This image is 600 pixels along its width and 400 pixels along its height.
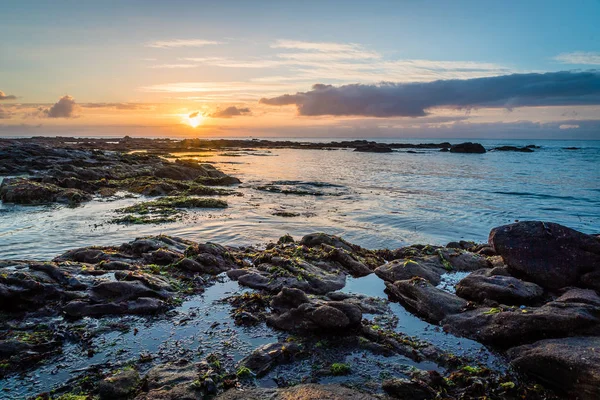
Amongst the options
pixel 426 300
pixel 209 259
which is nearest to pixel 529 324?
pixel 426 300

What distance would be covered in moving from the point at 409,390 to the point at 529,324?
2.97 meters

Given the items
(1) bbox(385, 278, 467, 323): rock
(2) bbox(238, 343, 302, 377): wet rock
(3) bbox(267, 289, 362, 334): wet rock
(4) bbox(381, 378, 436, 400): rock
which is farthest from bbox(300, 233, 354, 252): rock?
(4) bbox(381, 378, 436, 400): rock

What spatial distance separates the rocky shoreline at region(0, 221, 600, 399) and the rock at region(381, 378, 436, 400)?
15 mm

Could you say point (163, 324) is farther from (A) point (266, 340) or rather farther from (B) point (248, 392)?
(B) point (248, 392)

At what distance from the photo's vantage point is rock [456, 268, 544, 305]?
827 centimetres

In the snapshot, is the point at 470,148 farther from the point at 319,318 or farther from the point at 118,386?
the point at 118,386

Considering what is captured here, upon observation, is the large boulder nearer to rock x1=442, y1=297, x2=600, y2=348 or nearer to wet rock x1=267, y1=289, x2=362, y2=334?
rock x1=442, y1=297, x2=600, y2=348

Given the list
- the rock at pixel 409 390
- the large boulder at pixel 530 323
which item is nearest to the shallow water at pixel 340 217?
the large boulder at pixel 530 323

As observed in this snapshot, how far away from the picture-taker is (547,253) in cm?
959

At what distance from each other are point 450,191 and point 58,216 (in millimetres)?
27545

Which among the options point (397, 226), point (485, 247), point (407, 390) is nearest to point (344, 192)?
point (397, 226)

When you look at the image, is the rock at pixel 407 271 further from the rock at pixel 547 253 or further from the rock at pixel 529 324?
the rock at pixel 529 324

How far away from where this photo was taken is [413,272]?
10.2m

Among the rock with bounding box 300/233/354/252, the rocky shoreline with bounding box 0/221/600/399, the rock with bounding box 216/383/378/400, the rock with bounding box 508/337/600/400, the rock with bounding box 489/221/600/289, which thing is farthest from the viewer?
the rock with bounding box 300/233/354/252
